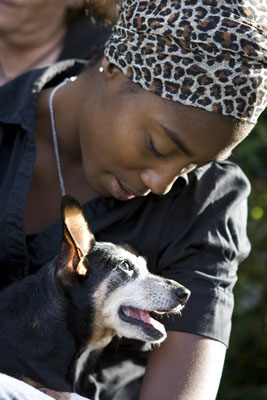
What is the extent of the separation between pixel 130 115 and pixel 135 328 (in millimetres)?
688

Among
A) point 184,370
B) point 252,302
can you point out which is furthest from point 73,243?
point 252,302

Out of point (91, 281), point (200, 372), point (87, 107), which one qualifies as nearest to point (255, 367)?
point (200, 372)

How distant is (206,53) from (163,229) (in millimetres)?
713

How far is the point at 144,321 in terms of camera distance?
8.20ft

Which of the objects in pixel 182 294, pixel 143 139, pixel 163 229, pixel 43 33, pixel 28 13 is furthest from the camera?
pixel 43 33

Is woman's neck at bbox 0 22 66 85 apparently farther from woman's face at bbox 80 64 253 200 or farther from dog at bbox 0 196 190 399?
dog at bbox 0 196 190 399

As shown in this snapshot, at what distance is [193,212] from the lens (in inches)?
104

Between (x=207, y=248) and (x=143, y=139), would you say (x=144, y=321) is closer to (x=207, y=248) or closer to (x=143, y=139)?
(x=207, y=248)

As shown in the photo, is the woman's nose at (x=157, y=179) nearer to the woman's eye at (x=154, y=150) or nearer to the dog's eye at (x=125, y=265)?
the woman's eye at (x=154, y=150)

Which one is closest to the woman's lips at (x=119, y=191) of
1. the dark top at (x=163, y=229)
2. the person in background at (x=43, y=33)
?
the dark top at (x=163, y=229)

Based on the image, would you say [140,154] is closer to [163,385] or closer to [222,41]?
[222,41]

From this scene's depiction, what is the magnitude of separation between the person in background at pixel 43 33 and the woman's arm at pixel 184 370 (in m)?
1.43

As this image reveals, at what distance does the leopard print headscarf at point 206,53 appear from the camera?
217 cm

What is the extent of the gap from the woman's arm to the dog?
0.12 meters
